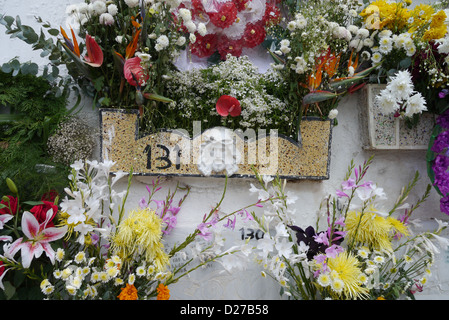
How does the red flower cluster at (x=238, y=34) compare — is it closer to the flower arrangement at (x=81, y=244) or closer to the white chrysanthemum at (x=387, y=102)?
the white chrysanthemum at (x=387, y=102)

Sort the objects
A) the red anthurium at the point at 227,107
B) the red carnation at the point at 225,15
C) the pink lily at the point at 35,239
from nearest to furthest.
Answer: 1. the pink lily at the point at 35,239
2. the red anthurium at the point at 227,107
3. the red carnation at the point at 225,15

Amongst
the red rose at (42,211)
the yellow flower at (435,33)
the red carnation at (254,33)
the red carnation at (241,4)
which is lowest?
the red rose at (42,211)

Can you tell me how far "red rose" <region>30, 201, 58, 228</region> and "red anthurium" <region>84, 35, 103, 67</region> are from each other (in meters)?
0.57

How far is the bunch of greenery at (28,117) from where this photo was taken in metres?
1.46

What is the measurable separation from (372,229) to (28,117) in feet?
4.82

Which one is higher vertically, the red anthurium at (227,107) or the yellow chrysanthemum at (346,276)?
the red anthurium at (227,107)

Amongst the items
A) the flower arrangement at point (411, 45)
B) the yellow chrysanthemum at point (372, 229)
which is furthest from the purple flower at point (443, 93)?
the yellow chrysanthemum at point (372, 229)

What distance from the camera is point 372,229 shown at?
1432mm

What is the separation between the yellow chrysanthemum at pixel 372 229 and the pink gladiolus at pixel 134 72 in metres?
1.00

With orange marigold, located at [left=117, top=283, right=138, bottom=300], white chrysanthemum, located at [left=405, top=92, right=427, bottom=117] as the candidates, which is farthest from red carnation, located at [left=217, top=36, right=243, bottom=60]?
orange marigold, located at [left=117, top=283, right=138, bottom=300]

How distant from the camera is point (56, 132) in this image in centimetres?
154

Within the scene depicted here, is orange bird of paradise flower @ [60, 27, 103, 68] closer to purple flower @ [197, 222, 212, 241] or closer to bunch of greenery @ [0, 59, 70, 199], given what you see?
bunch of greenery @ [0, 59, 70, 199]

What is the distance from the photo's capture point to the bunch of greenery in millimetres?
1463

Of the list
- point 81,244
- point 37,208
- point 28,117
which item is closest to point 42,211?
point 37,208
